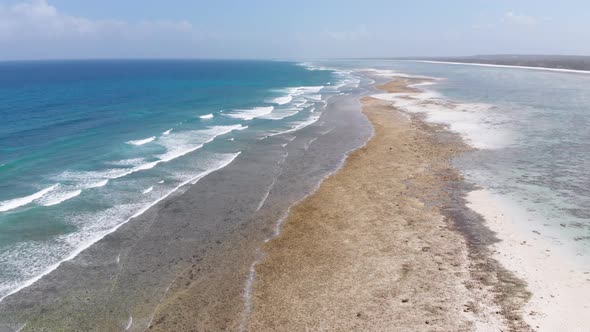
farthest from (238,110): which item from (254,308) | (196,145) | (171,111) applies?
(254,308)

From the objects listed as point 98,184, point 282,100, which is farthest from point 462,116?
point 98,184

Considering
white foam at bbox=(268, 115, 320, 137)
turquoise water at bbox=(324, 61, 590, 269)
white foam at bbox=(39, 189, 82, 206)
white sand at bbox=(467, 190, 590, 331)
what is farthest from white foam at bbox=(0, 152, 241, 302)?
turquoise water at bbox=(324, 61, 590, 269)

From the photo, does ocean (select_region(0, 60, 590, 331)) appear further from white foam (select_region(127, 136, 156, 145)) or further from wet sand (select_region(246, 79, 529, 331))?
wet sand (select_region(246, 79, 529, 331))

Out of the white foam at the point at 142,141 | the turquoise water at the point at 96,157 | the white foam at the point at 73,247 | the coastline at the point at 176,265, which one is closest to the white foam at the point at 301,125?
the turquoise water at the point at 96,157

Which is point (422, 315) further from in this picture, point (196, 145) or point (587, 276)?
point (196, 145)

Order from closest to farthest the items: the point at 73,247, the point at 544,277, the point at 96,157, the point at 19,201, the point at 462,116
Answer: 1. the point at 544,277
2. the point at 73,247
3. the point at 19,201
4. the point at 96,157
5. the point at 462,116

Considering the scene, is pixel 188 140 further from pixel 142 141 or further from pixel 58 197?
pixel 58 197

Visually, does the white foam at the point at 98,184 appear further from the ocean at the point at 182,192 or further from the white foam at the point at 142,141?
the white foam at the point at 142,141
